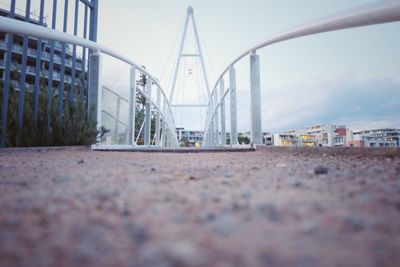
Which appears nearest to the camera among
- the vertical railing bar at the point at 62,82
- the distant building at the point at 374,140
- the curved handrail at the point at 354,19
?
the curved handrail at the point at 354,19

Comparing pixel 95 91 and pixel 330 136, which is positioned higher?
pixel 95 91

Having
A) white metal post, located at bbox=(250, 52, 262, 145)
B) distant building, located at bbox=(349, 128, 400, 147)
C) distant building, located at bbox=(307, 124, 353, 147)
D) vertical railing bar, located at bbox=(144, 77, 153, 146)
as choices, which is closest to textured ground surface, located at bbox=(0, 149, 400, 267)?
distant building, located at bbox=(349, 128, 400, 147)

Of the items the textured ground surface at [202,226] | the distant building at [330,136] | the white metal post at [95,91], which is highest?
the white metal post at [95,91]

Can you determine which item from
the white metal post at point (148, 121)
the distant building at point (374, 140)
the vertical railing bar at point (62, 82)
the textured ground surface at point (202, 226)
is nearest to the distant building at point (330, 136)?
the distant building at point (374, 140)

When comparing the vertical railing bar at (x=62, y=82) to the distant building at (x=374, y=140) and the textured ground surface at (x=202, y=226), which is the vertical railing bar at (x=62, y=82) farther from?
the distant building at (x=374, y=140)

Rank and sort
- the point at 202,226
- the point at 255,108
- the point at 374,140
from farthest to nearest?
1. the point at 374,140
2. the point at 255,108
3. the point at 202,226

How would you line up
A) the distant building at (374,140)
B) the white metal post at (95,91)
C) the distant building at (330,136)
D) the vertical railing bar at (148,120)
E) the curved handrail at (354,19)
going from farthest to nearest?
the vertical railing bar at (148,120) < the distant building at (330,136) < the distant building at (374,140) < the white metal post at (95,91) < the curved handrail at (354,19)

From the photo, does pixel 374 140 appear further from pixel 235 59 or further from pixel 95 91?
pixel 95 91

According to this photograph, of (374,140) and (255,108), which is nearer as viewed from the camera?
(255,108)

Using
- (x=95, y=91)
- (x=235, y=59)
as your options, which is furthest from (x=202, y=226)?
(x=235, y=59)

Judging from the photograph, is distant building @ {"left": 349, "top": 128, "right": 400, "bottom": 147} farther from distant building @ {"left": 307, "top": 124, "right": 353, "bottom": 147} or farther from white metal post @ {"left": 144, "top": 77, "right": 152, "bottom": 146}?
white metal post @ {"left": 144, "top": 77, "right": 152, "bottom": 146}

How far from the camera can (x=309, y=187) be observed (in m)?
1.07

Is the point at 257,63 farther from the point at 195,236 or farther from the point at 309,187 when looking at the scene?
the point at 195,236

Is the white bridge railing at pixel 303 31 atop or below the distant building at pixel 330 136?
atop
